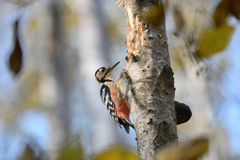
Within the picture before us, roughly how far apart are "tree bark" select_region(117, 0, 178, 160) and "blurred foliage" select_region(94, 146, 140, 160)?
1.18 meters

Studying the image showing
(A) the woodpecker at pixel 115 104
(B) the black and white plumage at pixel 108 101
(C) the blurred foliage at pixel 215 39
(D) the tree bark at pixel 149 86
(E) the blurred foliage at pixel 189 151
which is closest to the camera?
(E) the blurred foliage at pixel 189 151

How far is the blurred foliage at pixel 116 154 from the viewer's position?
1.70ft

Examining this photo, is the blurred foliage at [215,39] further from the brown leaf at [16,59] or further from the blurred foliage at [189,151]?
the brown leaf at [16,59]

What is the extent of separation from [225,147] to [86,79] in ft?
17.2

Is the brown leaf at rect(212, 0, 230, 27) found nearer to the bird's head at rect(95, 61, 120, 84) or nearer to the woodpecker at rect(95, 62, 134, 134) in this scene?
the woodpecker at rect(95, 62, 134, 134)

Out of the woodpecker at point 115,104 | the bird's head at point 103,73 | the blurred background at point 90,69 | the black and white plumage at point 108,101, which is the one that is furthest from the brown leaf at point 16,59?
the bird's head at point 103,73

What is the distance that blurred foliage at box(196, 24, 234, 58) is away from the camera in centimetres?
64

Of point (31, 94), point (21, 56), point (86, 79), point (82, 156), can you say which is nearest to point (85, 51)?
point (86, 79)

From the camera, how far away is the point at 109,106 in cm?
425

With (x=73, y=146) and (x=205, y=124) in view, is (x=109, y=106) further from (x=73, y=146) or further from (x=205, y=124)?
(x=205, y=124)

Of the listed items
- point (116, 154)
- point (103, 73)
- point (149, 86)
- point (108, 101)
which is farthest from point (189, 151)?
point (103, 73)

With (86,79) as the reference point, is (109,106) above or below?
below

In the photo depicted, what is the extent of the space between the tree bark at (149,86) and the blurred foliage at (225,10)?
95 cm

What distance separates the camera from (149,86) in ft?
6.21
